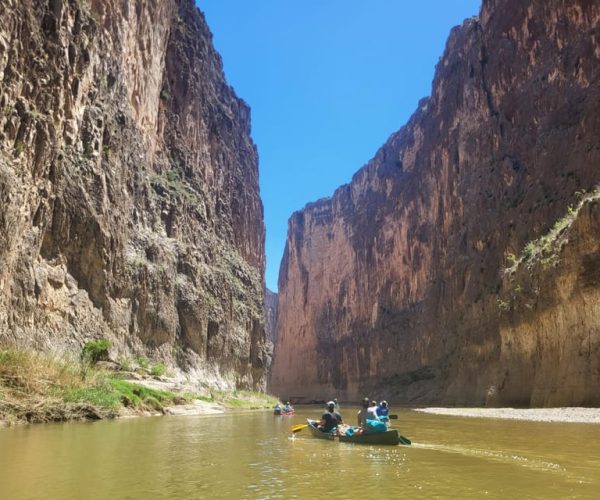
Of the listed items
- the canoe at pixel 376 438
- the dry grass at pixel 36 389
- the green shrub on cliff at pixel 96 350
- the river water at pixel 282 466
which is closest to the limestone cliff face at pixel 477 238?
the canoe at pixel 376 438

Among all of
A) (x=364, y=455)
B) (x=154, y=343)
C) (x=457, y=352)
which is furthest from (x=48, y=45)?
(x=457, y=352)

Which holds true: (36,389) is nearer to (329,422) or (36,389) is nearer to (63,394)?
(63,394)

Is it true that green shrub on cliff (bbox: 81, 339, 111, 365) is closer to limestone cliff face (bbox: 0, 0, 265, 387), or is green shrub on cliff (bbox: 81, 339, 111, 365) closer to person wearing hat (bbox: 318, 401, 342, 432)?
limestone cliff face (bbox: 0, 0, 265, 387)

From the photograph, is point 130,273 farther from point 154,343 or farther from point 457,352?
point 457,352

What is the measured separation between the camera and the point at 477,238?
56.2 metres

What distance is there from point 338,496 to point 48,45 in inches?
1182

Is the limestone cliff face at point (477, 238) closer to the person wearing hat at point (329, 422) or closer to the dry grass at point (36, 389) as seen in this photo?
the person wearing hat at point (329, 422)

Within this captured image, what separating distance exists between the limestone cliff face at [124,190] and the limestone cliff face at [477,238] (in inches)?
978

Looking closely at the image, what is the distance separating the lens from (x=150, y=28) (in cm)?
5047

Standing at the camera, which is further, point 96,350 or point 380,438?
point 96,350

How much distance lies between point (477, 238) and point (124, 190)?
35.0 m

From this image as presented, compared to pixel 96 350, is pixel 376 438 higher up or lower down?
lower down

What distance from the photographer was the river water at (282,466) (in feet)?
26.2

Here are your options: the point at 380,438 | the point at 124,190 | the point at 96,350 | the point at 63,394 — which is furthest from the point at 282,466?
the point at 124,190
